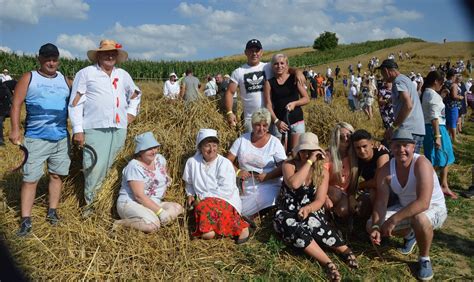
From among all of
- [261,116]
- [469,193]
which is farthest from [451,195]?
[261,116]

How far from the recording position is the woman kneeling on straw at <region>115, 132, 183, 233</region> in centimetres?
394

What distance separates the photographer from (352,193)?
169 inches

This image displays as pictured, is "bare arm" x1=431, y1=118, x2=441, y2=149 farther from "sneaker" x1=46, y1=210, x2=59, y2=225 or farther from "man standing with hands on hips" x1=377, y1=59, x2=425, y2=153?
"sneaker" x1=46, y1=210, x2=59, y2=225

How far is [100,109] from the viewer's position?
13.3ft

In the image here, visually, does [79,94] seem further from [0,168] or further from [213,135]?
[0,168]

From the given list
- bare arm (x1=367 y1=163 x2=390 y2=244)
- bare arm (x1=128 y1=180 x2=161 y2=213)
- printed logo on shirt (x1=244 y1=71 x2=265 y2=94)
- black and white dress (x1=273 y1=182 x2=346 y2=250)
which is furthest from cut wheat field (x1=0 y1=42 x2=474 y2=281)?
printed logo on shirt (x1=244 y1=71 x2=265 y2=94)

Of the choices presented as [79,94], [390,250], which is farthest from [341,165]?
[79,94]

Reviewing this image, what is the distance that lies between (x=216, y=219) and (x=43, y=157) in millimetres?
1831

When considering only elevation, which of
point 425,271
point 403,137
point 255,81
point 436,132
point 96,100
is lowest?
point 425,271

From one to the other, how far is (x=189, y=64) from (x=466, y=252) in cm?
3889

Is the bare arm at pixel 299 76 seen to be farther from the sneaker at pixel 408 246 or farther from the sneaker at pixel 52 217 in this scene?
the sneaker at pixel 52 217

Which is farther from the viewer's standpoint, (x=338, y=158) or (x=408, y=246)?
(x=338, y=158)

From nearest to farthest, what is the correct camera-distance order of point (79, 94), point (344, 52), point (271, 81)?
point (79, 94) < point (271, 81) < point (344, 52)

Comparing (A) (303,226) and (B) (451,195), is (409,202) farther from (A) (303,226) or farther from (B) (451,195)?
(B) (451,195)
